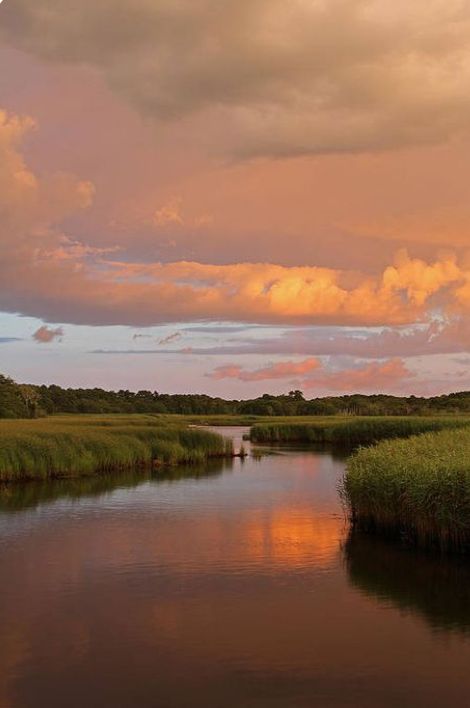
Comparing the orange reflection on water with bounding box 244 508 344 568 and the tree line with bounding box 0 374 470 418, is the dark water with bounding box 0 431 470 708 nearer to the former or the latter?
the orange reflection on water with bounding box 244 508 344 568

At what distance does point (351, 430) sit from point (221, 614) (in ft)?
159

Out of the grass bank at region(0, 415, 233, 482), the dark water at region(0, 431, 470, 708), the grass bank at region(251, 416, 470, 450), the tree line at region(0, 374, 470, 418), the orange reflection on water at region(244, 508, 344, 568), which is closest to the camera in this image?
the dark water at region(0, 431, 470, 708)

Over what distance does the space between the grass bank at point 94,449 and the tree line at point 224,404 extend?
40.3 meters

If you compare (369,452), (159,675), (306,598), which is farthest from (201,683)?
(369,452)

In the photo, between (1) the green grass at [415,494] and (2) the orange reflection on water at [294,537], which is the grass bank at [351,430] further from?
(1) the green grass at [415,494]

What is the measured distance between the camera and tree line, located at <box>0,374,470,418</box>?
3885 inches

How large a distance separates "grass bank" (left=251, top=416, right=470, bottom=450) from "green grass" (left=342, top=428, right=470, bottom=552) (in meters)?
32.6

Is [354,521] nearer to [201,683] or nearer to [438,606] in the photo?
[438,606]

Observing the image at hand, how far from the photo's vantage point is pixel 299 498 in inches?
1089

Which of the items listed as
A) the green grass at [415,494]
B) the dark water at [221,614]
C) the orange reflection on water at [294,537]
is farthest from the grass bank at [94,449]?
the green grass at [415,494]

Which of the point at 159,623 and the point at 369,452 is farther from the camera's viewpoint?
the point at 369,452

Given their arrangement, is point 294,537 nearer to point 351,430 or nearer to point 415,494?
point 415,494

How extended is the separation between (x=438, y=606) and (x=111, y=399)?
10717 centimetres

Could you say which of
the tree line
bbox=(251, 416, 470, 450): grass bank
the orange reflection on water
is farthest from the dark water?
the tree line
